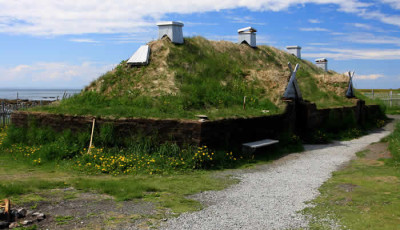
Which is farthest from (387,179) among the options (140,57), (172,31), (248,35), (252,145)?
(248,35)

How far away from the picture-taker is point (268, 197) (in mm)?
7012

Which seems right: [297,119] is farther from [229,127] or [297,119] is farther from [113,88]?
[113,88]

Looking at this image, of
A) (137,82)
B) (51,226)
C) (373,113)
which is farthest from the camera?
(373,113)

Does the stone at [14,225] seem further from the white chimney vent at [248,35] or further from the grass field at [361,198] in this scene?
the white chimney vent at [248,35]

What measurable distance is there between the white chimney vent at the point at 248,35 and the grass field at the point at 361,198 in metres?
12.0

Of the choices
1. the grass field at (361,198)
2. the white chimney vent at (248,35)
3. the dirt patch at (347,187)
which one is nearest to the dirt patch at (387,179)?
the grass field at (361,198)

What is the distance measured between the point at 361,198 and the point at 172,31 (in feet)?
38.6

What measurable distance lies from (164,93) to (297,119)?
5741 millimetres

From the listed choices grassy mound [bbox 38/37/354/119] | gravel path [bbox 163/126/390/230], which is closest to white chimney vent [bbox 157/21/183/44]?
grassy mound [bbox 38/37/354/119]

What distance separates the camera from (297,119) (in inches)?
602

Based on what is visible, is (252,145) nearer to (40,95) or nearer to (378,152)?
(378,152)

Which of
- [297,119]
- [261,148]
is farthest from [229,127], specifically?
[297,119]

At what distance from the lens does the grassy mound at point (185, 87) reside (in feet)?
39.7

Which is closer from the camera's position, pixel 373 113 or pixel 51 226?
pixel 51 226
